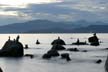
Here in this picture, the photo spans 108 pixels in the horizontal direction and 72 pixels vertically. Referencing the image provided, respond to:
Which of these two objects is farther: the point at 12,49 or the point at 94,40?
the point at 94,40

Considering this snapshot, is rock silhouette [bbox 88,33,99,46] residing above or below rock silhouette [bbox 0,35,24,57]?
below

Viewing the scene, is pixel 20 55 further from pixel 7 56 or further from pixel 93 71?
pixel 93 71

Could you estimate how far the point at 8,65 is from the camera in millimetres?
86125

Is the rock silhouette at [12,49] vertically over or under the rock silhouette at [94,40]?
over

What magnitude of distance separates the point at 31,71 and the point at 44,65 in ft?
30.4

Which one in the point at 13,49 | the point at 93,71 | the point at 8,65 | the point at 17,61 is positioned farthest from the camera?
the point at 13,49

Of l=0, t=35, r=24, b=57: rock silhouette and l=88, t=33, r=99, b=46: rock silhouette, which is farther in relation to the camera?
A: l=88, t=33, r=99, b=46: rock silhouette

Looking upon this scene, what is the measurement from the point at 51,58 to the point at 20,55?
41.7 feet

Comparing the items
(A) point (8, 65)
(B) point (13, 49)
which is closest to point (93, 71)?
(A) point (8, 65)

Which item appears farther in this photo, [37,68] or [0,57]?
[0,57]

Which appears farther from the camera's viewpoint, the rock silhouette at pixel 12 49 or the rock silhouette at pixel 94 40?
the rock silhouette at pixel 94 40

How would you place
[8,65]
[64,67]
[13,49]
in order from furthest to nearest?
[13,49]
[8,65]
[64,67]

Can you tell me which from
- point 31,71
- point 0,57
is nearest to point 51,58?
point 0,57

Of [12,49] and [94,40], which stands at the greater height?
[12,49]
